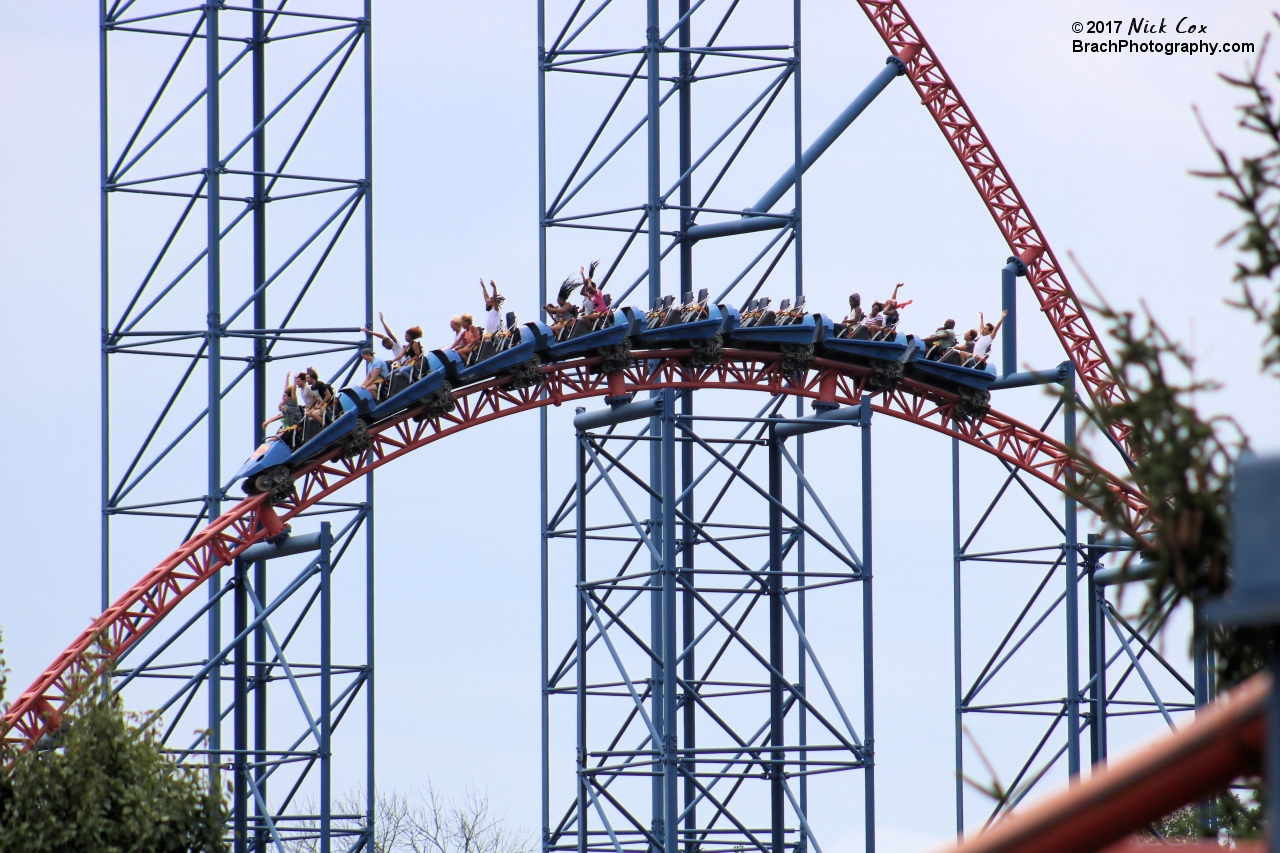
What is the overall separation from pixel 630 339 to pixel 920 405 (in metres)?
4.13

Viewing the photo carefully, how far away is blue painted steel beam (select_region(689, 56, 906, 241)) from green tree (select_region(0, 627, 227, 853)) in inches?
327

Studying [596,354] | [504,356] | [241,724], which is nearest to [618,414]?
[596,354]

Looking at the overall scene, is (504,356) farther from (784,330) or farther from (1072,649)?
(1072,649)

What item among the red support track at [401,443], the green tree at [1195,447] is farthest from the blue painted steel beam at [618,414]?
the green tree at [1195,447]

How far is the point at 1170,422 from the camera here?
651 cm

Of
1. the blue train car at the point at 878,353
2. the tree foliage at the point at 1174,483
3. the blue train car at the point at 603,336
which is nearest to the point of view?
the tree foliage at the point at 1174,483

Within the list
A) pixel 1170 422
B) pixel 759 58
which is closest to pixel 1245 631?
pixel 1170 422

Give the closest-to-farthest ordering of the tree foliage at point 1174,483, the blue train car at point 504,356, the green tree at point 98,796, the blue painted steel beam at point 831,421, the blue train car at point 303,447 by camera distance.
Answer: the tree foliage at point 1174,483, the green tree at point 98,796, the blue train car at point 303,447, the blue train car at point 504,356, the blue painted steel beam at point 831,421

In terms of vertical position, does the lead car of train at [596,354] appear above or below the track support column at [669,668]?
above

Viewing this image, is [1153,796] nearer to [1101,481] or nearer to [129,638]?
[1101,481]

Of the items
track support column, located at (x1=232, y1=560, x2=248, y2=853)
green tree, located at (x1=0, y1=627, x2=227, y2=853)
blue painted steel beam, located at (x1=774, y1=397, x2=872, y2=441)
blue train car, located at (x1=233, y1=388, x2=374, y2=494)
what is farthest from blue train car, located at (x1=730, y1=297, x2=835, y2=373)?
green tree, located at (x1=0, y1=627, x2=227, y2=853)

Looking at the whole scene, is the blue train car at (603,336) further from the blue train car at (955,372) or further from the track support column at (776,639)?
the blue train car at (955,372)

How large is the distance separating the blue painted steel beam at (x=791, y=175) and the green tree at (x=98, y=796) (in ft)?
27.3

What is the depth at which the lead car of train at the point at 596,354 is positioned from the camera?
723 inches
